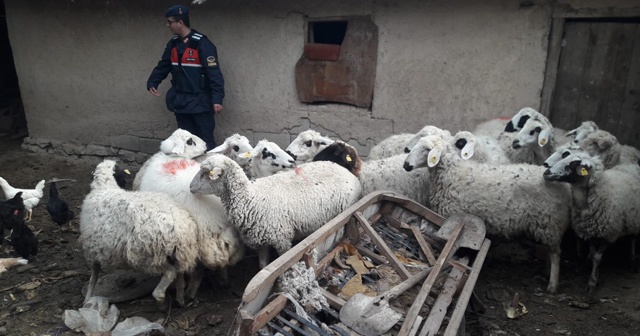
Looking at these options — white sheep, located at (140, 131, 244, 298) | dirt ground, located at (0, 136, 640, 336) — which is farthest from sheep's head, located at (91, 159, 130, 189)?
dirt ground, located at (0, 136, 640, 336)

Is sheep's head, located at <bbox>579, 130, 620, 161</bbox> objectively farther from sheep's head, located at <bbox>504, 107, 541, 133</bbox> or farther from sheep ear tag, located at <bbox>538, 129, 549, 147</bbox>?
sheep's head, located at <bbox>504, 107, 541, 133</bbox>

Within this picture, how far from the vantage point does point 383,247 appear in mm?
4258

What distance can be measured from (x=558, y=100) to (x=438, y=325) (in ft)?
14.0

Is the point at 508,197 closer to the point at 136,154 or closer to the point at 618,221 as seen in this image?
the point at 618,221

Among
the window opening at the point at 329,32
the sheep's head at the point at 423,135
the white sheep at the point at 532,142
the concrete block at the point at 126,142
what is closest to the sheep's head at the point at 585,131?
the white sheep at the point at 532,142

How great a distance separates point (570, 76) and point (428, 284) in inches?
158

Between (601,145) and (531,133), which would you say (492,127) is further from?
(601,145)

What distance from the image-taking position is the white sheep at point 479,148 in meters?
5.38

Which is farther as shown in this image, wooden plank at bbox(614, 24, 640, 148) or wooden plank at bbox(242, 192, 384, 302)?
wooden plank at bbox(614, 24, 640, 148)

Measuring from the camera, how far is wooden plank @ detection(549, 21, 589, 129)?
6.07 metres

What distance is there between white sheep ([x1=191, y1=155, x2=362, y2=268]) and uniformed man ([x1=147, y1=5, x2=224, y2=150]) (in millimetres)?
2493

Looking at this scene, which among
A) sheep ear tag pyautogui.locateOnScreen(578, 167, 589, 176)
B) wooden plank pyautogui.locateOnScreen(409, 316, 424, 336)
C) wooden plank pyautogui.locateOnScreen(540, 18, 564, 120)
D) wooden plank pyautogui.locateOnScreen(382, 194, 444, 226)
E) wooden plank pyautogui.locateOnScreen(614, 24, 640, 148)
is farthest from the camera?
wooden plank pyautogui.locateOnScreen(540, 18, 564, 120)

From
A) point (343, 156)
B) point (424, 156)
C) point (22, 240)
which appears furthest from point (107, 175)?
point (424, 156)

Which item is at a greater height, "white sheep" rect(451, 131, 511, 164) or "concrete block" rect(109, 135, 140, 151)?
"white sheep" rect(451, 131, 511, 164)
